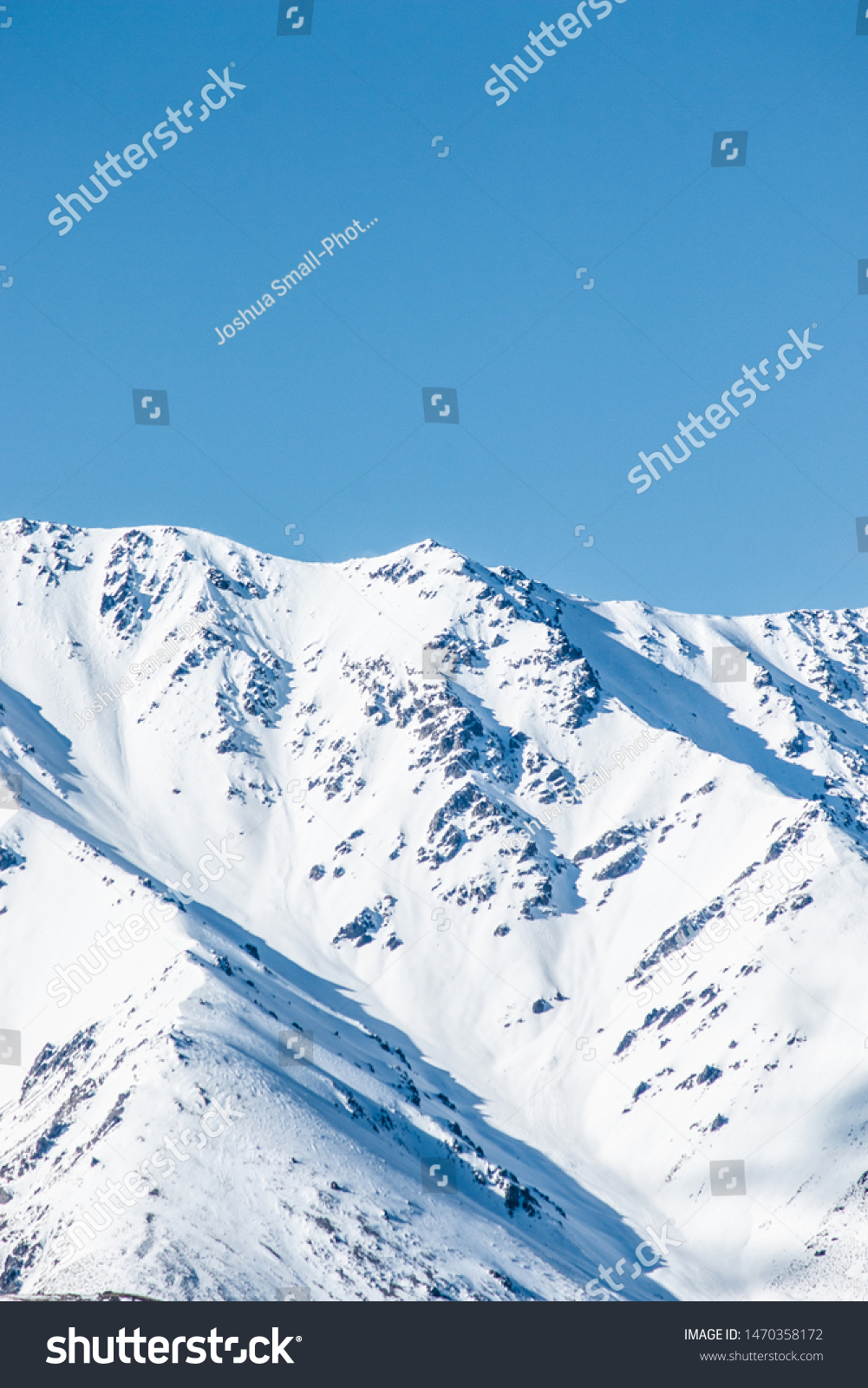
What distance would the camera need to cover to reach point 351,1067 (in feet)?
558

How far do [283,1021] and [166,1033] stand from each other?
27554mm

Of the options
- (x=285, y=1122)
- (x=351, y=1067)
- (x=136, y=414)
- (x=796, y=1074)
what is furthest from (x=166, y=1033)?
(x=796, y=1074)

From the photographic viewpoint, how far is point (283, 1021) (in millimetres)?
169000

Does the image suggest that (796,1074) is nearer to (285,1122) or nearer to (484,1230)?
(484,1230)

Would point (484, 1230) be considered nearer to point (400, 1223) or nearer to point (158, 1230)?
point (400, 1223)
